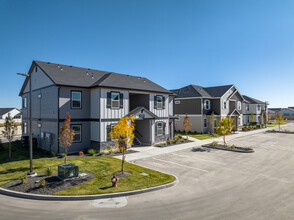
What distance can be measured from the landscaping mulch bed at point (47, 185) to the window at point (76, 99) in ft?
28.9

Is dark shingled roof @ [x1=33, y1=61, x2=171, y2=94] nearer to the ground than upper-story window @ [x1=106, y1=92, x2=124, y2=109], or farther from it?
farther from it

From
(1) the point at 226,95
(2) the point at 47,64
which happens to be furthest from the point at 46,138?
(1) the point at 226,95

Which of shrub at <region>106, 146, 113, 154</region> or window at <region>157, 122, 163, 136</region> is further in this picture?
window at <region>157, 122, 163, 136</region>

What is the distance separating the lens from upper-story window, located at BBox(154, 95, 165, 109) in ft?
80.7

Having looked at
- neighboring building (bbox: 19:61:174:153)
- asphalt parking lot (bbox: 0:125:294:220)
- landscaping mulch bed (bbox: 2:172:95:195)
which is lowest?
asphalt parking lot (bbox: 0:125:294:220)

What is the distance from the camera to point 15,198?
9.42 meters

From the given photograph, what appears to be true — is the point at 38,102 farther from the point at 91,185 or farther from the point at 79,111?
the point at 91,185

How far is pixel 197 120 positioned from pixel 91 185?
93.0 ft

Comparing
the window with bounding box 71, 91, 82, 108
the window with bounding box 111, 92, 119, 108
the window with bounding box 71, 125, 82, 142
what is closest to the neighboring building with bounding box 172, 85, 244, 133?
the window with bounding box 111, 92, 119, 108

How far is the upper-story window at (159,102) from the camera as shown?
2461cm

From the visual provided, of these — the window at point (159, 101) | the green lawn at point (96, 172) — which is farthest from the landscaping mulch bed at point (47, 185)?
the window at point (159, 101)

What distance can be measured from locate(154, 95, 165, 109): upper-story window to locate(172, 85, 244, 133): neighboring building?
12328 millimetres

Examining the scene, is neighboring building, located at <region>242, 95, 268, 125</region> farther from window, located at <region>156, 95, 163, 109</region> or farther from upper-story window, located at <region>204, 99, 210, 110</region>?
window, located at <region>156, 95, 163, 109</region>

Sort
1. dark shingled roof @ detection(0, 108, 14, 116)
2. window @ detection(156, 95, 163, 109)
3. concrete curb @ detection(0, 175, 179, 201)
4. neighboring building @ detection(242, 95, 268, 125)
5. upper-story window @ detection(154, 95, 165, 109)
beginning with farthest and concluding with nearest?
1. dark shingled roof @ detection(0, 108, 14, 116)
2. neighboring building @ detection(242, 95, 268, 125)
3. window @ detection(156, 95, 163, 109)
4. upper-story window @ detection(154, 95, 165, 109)
5. concrete curb @ detection(0, 175, 179, 201)
